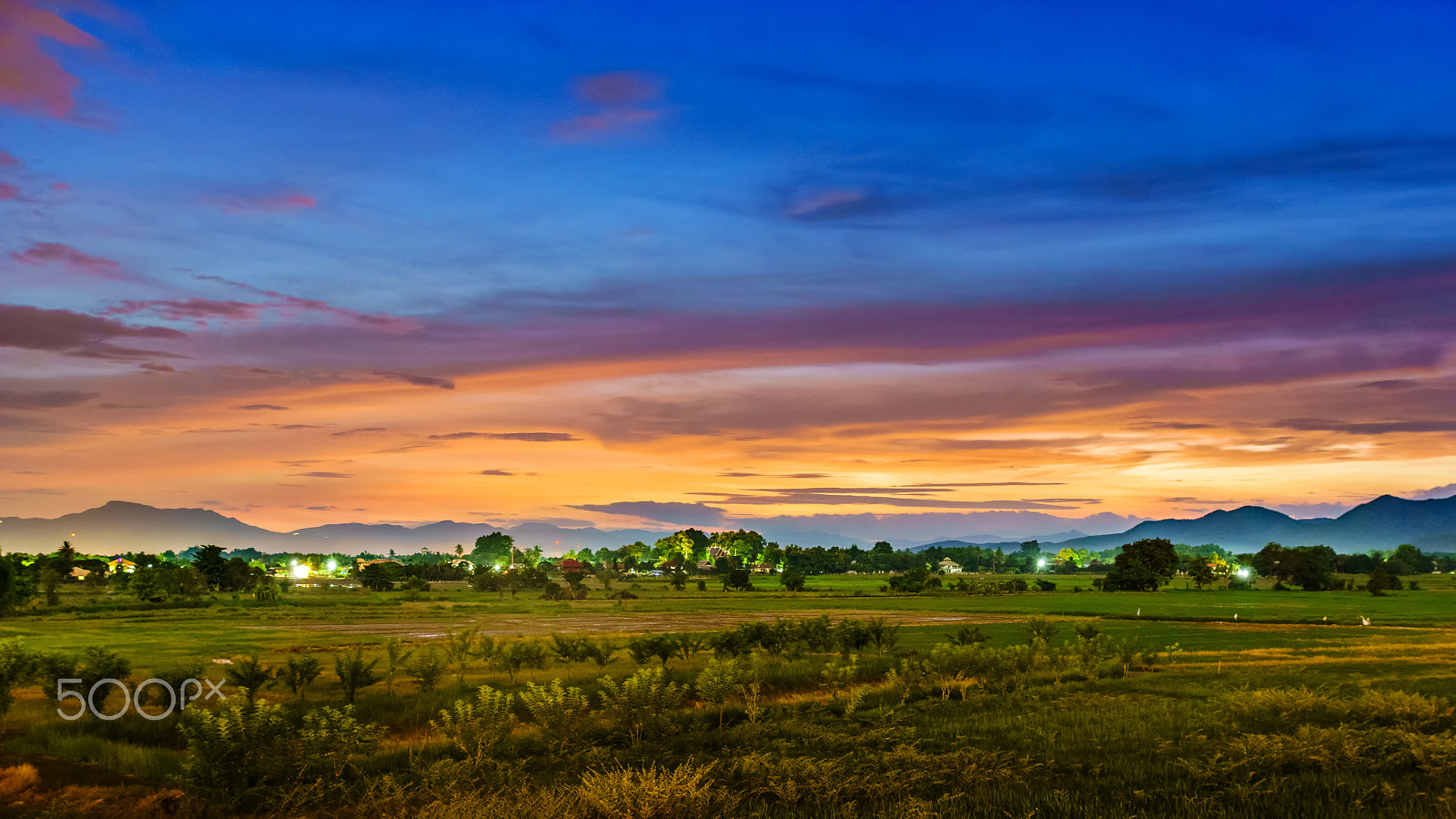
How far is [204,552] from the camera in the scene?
405 feet

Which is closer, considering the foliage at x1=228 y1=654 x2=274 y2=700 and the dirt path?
the foliage at x1=228 y1=654 x2=274 y2=700

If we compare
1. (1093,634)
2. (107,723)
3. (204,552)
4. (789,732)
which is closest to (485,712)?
(789,732)

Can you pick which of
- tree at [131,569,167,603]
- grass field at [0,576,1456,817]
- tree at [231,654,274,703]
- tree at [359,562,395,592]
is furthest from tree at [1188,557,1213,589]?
tree at [231,654,274,703]

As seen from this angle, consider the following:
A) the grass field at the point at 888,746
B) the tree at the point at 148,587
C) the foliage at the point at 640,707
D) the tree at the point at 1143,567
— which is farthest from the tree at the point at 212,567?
the tree at the point at 1143,567

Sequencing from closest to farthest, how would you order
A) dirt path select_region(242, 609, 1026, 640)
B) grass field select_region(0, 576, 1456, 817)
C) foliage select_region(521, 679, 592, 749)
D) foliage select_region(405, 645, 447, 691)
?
grass field select_region(0, 576, 1456, 817), foliage select_region(521, 679, 592, 749), foliage select_region(405, 645, 447, 691), dirt path select_region(242, 609, 1026, 640)

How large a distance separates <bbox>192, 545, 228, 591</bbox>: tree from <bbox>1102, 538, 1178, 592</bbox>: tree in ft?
427

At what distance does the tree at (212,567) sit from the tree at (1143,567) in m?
130

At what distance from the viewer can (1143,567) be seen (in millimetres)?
138375

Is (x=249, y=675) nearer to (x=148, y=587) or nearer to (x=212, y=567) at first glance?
(x=148, y=587)

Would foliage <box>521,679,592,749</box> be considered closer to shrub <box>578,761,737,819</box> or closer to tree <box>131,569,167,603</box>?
shrub <box>578,761,737,819</box>

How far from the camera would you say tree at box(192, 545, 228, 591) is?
4764 inches

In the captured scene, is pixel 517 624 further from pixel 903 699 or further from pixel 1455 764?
pixel 1455 764

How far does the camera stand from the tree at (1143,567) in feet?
452

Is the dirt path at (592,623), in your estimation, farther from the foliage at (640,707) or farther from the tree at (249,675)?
the foliage at (640,707)
